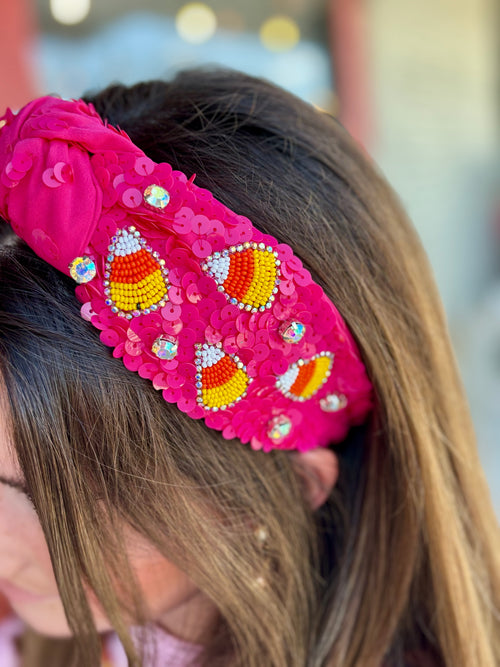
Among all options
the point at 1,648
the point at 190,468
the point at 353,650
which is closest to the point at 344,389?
the point at 190,468

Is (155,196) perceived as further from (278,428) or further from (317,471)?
(317,471)

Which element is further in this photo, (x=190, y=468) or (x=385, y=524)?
(x=385, y=524)

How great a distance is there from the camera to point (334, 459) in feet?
2.89

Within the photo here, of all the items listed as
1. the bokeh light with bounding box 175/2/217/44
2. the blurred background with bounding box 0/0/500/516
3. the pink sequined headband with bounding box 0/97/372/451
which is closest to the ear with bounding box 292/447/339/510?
the pink sequined headband with bounding box 0/97/372/451

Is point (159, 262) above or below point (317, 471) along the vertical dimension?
above

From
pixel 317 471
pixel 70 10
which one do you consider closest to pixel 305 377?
pixel 317 471

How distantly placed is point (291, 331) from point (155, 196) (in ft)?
0.66

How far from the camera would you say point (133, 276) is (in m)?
0.65

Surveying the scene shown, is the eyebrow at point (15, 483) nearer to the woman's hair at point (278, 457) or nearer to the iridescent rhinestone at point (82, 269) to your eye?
the woman's hair at point (278, 457)

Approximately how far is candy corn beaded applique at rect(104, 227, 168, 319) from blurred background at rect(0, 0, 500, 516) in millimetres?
954

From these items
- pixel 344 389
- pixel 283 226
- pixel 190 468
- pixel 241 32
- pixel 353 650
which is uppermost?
pixel 241 32

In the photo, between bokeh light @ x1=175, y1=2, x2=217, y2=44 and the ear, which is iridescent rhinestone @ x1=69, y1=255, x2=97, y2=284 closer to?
the ear

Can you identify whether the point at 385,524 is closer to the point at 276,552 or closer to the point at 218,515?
the point at 276,552

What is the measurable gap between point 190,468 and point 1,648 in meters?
0.78
